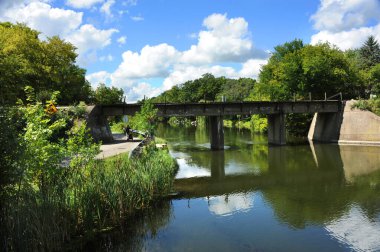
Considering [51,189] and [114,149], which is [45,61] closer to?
[114,149]

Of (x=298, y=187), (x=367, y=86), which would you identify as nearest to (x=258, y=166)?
(x=298, y=187)

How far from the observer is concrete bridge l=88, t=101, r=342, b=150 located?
3816cm

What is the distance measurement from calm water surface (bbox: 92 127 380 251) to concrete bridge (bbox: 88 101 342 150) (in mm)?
11003

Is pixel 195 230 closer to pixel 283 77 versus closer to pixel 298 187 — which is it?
pixel 298 187

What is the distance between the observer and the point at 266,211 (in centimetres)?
1656

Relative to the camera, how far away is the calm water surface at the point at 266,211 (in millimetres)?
12617

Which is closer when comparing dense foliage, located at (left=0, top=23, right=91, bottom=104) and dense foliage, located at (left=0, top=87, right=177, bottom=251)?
dense foliage, located at (left=0, top=87, right=177, bottom=251)

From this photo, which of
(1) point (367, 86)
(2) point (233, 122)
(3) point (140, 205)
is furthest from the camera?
(2) point (233, 122)

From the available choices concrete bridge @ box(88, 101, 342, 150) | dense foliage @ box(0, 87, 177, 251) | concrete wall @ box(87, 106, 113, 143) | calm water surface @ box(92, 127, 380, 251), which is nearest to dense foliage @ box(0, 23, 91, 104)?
concrete wall @ box(87, 106, 113, 143)

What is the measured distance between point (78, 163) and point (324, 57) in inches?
1782

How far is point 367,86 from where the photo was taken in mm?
67688

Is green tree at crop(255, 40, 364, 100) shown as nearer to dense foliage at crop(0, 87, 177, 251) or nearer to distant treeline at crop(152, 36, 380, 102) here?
distant treeline at crop(152, 36, 380, 102)

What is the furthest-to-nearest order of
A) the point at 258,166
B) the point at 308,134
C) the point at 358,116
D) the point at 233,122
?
1. the point at 233,122
2. the point at 308,134
3. the point at 358,116
4. the point at 258,166

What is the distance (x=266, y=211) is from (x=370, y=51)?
80.8 meters
